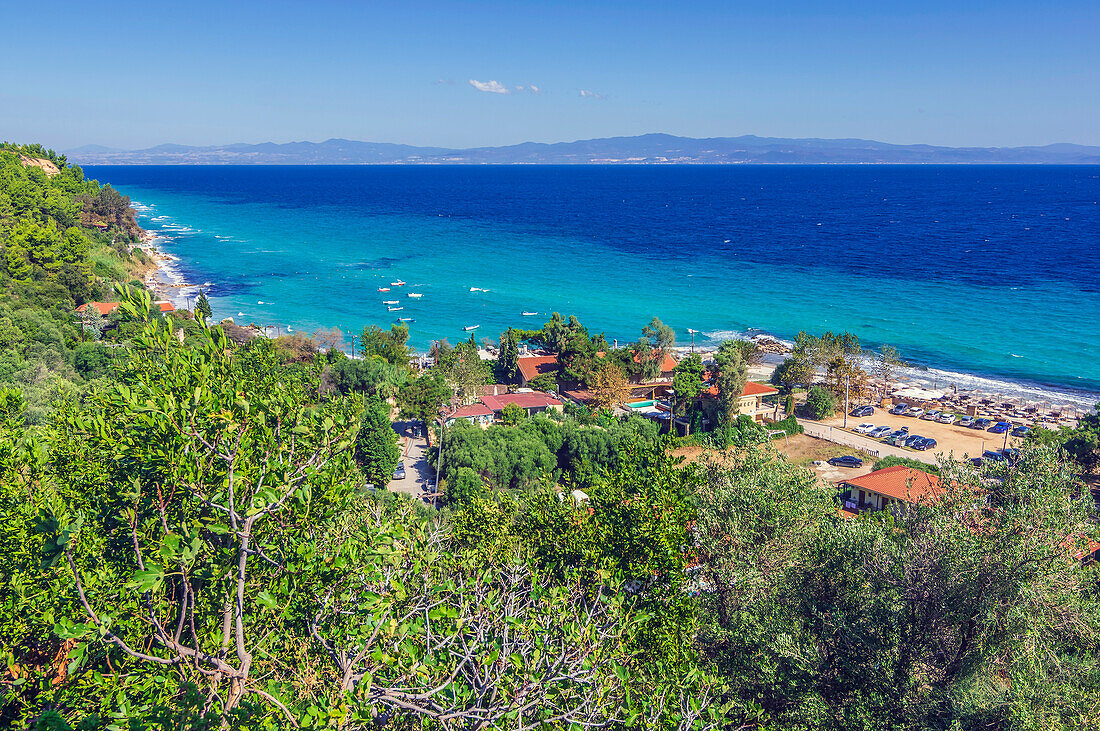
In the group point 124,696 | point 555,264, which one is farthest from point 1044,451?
point 555,264

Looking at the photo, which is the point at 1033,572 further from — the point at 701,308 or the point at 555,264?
the point at 555,264

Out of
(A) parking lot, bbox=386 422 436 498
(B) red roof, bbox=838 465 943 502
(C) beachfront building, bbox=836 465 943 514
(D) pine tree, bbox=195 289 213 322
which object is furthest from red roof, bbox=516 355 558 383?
(C) beachfront building, bbox=836 465 943 514

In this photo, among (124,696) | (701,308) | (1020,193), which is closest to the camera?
(124,696)

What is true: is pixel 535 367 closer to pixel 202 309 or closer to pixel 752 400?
pixel 752 400

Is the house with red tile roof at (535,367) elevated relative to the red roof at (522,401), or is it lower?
elevated

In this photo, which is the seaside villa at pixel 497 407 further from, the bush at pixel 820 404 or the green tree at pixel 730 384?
the bush at pixel 820 404

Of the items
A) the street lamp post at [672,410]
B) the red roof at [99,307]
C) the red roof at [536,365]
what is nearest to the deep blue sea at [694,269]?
the red roof at [536,365]
